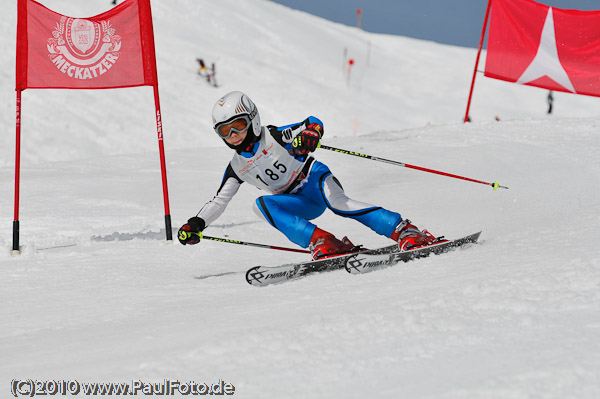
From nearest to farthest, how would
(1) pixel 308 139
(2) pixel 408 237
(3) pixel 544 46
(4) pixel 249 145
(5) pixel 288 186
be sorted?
(2) pixel 408 237, (1) pixel 308 139, (4) pixel 249 145, (5) pixel 288 186, (3) pixel 544 46

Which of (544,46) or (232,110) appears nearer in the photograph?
(232,110)

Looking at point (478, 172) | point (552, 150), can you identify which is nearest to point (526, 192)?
point (478, 172)

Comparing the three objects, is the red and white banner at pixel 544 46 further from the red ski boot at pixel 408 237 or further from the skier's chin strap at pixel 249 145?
the skier's chin strap at pixel 249 145

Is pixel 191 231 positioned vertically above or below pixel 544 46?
below

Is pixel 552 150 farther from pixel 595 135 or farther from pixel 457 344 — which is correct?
pixel 457 344

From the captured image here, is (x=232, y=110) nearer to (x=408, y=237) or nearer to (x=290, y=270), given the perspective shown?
(x=290, y=270)

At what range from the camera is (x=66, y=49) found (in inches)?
232

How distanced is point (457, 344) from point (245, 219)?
5.09 m

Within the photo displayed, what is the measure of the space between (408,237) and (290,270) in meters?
0.86

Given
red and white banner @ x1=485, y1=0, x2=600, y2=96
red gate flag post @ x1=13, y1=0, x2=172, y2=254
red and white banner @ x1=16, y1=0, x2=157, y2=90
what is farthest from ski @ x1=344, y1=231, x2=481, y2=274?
red and white banner @ x1=485, y1=0, x2=600, y2=96

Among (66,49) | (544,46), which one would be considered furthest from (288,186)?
(544,46)

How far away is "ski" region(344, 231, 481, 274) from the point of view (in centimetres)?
386

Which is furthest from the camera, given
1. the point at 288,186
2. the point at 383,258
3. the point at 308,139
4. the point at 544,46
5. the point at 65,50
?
the point at 544,46

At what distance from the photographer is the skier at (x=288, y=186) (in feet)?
14.3
